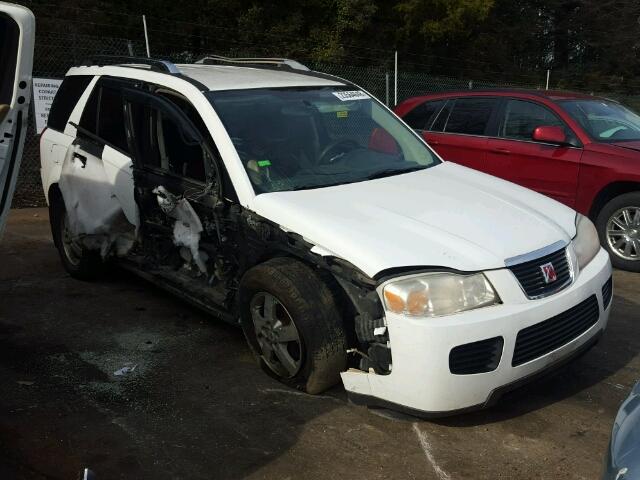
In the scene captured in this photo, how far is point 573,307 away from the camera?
358 centimetres

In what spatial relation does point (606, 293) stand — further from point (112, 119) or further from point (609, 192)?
point (112, 119)

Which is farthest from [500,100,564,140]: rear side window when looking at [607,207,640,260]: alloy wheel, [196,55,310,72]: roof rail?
[196,55,310,72]: roof rail

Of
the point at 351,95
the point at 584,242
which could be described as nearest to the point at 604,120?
the point at 351,95

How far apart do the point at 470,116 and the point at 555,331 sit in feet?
15.3

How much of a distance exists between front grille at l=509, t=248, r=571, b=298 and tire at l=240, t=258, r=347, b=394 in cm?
95

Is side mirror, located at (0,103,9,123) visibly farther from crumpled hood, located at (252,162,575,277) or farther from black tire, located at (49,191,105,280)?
black tire, located at (49,191,105,280)

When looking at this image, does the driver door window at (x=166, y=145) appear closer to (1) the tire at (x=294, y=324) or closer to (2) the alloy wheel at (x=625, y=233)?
(1) the tire at (x=294, y=324)

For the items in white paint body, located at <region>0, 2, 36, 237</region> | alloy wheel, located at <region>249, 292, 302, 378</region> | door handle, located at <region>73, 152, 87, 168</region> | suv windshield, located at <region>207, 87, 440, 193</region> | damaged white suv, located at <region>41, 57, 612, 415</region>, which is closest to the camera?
damaged white suv, located at <region>41, 57, 612, 415</region>

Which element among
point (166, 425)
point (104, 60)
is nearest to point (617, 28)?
point (104, 60)

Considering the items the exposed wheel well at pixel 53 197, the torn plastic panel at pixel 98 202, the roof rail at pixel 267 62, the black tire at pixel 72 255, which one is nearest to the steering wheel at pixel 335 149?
the roof rail at pixel 267 62

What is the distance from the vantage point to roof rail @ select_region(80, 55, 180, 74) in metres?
4.88

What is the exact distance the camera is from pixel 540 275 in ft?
11.5

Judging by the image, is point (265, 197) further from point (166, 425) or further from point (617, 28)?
point (617, 28)

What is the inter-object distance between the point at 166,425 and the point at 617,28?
3940 cm
